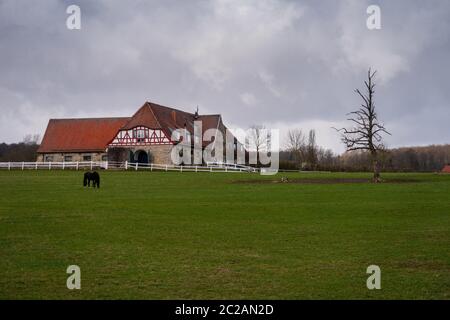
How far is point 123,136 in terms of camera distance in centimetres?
6412

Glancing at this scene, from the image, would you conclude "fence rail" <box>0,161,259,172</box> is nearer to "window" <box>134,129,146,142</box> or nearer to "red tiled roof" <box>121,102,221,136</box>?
"window" <box>134,129,146,142</box>

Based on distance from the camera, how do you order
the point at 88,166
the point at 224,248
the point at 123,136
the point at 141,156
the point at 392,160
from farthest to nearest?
the point at 392,160
the point at 141,156
the point at 123,136
the point at 88,166
the point at 224,248

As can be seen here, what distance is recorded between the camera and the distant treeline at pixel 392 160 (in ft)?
263

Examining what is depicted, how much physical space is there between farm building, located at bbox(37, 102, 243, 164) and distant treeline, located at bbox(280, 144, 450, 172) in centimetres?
1562

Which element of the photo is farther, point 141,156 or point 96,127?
point 96,127

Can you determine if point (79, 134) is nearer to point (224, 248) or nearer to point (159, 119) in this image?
point (159, 119)

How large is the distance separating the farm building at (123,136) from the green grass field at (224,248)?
38979 millimetres

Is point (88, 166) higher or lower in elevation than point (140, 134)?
lower

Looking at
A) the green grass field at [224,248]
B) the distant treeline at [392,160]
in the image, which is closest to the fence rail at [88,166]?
the distant treeline at [392,160]

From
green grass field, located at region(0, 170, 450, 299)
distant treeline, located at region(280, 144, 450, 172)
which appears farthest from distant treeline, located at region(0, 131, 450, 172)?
green grass field, located at region(0, 170, 450, 299)

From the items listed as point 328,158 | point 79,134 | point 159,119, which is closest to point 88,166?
point 159,119

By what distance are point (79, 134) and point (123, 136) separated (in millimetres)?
9455

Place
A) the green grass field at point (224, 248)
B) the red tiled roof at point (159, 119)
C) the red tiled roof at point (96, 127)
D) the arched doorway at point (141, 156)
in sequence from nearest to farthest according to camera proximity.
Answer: the green grass field at point (224, 248)
the red tiled roof at point (159, 119)
the arched doorway at point (141, 156)
the red tiled roof at point (96, 127)

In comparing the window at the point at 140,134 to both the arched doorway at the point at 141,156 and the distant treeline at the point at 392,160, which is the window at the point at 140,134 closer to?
the arched doorway at the point at 141,156
